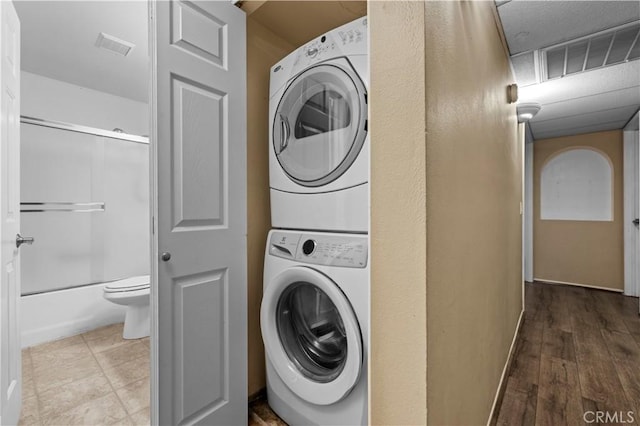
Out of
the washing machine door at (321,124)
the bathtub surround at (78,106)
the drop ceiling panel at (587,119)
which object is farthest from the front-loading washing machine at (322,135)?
the drop ceiling panel at (587,119)

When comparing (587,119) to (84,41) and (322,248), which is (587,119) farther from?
(84,41)

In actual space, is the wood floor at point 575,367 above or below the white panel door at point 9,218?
below

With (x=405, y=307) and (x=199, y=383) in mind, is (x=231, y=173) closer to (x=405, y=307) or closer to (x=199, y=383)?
(x=199, y=383)

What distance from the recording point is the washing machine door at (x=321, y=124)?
4.07 ft

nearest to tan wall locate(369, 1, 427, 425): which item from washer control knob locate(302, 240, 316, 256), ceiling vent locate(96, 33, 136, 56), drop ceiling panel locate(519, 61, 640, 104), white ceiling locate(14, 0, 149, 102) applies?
washer control knob locate(302, 240, 316, 256)

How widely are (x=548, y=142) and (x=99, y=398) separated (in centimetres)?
553

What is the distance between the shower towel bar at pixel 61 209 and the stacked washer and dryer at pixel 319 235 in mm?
2184

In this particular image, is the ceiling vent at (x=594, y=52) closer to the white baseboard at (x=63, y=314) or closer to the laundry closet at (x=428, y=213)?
the laundry closet at (x=428, y=213)

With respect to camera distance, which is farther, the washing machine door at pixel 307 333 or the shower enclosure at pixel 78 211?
the shower enclosure at pixel 78 211

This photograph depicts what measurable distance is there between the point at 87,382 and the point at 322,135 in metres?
1.98

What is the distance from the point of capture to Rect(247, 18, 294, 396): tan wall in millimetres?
1603

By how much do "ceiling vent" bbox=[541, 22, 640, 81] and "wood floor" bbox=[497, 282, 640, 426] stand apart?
A: 2.03m

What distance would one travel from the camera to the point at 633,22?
1668 mm

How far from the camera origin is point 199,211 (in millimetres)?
1303
